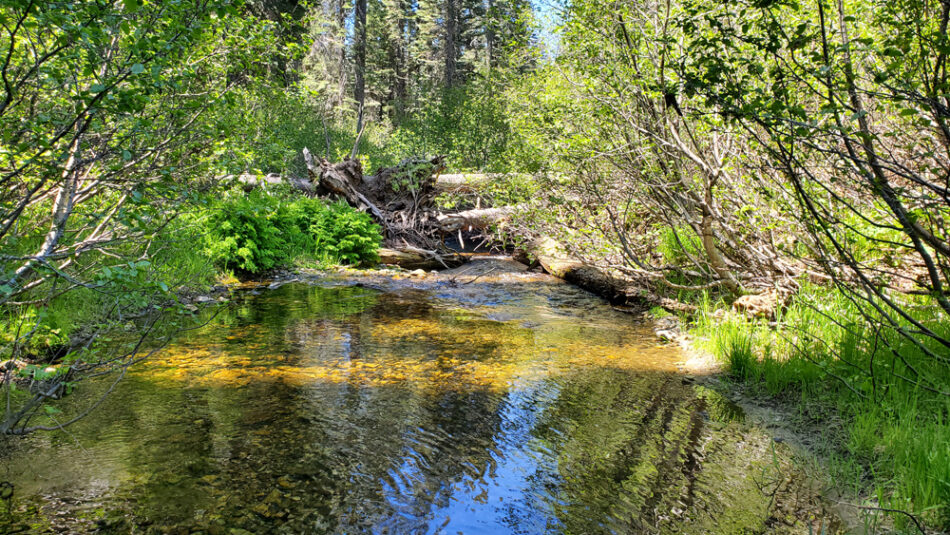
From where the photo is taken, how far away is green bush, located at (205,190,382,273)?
11117 mm

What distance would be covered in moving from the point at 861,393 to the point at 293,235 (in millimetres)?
11824

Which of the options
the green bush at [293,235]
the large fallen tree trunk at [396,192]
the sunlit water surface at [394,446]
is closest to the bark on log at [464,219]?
the large fallen tree trunk at [396,192]

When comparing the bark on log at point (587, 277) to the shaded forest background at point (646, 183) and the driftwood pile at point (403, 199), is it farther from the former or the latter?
the driftwood pile at point (403, 199)

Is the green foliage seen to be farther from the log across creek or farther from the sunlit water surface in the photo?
the log across creek

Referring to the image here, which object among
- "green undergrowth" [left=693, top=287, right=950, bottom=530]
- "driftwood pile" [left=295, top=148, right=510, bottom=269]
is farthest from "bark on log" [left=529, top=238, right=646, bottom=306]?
"green undergrowth" [left=693, top=287, right=950, bottom=530]

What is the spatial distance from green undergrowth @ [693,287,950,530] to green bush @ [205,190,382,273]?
8773 mm

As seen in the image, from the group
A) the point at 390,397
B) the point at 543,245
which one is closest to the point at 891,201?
the point at 390,397

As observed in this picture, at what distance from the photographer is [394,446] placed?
13.6ft

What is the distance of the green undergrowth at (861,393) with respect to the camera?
3088 millimetres

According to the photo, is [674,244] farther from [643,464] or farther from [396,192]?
[396,192]

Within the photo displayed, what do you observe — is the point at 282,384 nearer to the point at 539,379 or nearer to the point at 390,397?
the point at 390,397

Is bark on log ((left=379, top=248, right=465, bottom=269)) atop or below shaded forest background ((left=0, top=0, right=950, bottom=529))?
below

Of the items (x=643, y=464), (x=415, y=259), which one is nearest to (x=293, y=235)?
(x=415, y=259)

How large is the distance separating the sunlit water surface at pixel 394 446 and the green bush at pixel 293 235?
4.40 meters
